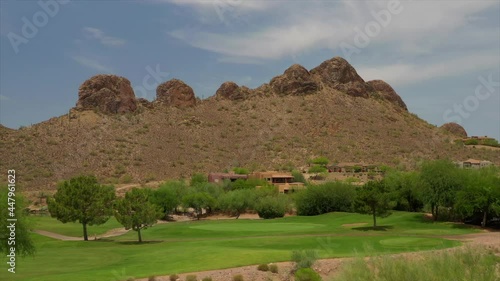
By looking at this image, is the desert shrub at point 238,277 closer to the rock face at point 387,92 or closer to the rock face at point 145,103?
the rock face at point 145,103

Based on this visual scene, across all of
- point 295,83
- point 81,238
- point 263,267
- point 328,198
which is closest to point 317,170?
point 328,198

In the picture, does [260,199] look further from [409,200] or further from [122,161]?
[122,161]

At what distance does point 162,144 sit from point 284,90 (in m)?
47.1

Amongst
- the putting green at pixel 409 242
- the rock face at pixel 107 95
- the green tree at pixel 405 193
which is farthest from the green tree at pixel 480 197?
the rock face at pixel 107 95

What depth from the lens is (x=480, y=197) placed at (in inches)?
2133

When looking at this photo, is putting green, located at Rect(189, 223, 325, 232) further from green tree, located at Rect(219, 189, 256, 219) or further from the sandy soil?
green tree, located at Rect(219, 189, 256, 219)

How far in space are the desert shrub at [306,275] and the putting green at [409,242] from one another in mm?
12822

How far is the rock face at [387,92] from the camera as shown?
17164 cm

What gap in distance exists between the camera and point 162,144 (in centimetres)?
12275

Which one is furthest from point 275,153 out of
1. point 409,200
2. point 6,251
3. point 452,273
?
point 452,273

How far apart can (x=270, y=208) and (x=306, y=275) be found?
2193 inches

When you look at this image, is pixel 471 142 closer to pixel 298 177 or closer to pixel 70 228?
pixel 298 177

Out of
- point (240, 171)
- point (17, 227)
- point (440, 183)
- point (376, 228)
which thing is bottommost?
point (376, 228)

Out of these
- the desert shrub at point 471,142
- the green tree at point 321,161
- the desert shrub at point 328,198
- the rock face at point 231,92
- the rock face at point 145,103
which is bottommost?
the desert shrub at point 328,198
